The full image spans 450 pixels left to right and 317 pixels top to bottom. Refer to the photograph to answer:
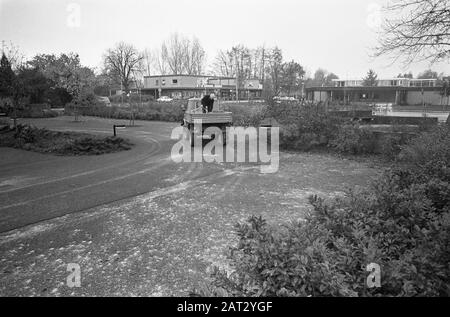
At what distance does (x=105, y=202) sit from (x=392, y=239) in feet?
21.5

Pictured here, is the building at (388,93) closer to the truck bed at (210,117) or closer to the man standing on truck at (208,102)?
the man standing on truck at (208,102)

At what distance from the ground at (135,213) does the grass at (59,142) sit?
6.01 ft

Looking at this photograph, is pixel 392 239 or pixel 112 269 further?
pixel 112 269

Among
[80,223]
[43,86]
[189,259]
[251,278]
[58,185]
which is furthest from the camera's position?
[43,86]

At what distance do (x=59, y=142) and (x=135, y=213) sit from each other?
36.6 feet

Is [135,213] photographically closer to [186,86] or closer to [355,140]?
[355,140]

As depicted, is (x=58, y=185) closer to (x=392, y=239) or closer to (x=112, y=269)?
(x=112, y=269)

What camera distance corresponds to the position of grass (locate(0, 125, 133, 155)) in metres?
15.2

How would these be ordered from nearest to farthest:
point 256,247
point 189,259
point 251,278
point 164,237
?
point 251,278 < point 256,247 < point 189,259 < point 164,237

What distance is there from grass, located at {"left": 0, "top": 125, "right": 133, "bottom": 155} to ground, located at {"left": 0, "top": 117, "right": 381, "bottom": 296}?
1832 mm

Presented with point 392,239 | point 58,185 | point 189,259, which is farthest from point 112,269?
point 58,185

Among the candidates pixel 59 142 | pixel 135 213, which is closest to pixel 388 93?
pixel 59 142

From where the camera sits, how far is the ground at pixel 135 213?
181 inches
